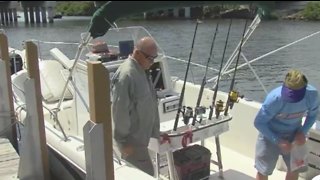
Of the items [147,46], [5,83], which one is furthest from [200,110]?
[5,83]

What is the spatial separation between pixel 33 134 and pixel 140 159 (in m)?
1.55

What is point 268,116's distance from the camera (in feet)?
10.8

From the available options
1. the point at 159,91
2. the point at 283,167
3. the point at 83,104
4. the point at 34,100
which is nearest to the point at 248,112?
the point at 283,167

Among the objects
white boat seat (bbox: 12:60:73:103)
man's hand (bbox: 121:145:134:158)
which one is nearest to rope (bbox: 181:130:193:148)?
man's hand (bbox: 121:145:134:158)

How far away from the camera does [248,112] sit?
15.7ft

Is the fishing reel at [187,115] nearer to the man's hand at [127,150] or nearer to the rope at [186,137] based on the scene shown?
the rope at [186,137]

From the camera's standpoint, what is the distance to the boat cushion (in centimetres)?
632

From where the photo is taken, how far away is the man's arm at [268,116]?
10.7 ft

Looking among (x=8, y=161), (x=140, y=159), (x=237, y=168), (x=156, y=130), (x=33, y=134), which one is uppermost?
(x=156, y=130)

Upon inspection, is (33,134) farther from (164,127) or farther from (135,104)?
(135,104)

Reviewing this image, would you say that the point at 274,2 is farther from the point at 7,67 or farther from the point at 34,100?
the point at 7,67

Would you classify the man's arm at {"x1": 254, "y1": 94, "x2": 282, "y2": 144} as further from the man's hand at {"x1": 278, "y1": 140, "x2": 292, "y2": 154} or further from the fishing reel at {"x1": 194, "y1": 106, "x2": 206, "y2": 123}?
the fishing reel at {"x1": 194, "y1": 106, "x2": 206, "y2": 123}

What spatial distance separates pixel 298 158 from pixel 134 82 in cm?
145

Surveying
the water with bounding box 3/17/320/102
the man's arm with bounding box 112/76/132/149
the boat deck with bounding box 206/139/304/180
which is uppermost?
the man's arm with bounding box 112/76/132/149
